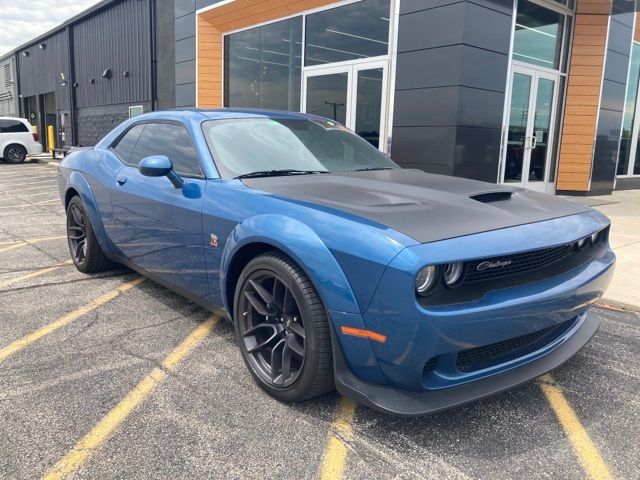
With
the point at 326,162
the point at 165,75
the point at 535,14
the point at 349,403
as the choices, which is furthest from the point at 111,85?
the point at 349,403

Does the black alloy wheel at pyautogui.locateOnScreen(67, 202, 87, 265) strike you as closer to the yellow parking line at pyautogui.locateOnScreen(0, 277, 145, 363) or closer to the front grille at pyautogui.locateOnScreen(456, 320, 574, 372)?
the yellow parking line at pyautogui.locateOnScreen(0, 277, 145, 363)

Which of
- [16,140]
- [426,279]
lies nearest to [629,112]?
[426,279]

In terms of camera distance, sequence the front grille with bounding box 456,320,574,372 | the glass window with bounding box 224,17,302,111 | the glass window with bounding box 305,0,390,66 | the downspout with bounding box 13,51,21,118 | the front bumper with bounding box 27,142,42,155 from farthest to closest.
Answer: the downspout with bounding box 13,51,21,118 < the front bumper with bounding box 27,142,42,155 < the glass window with bounding box 224,17,302,111 < the glass window with bounding box 305,0,390,66 < the front grille with bounding box 456,320,574,372

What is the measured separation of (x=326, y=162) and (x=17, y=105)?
35.1 meters

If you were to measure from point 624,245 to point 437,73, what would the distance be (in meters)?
3.66

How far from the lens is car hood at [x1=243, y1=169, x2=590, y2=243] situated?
2223 mm

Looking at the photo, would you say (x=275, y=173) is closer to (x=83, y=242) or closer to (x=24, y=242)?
(x=83, y=242)

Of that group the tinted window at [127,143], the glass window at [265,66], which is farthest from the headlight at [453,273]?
the glass window at [265,66]

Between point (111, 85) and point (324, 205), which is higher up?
point (111, 85)

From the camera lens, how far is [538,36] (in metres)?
9.76

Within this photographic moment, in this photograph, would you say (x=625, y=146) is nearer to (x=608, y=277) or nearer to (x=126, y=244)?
(x=608, y=277)

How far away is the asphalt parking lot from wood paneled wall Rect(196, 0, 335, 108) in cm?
988

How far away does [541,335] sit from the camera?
2.51 m

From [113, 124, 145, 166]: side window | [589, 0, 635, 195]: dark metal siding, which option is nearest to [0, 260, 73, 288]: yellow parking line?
[113, 124, 145, 166]: side window
